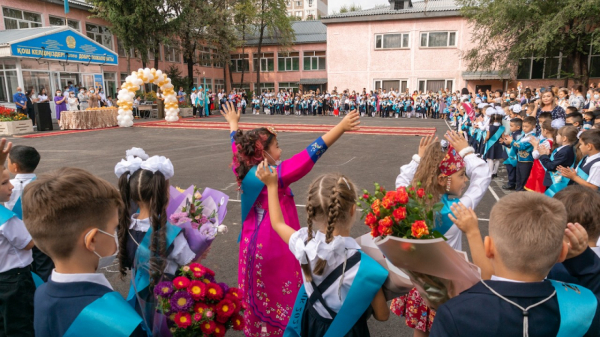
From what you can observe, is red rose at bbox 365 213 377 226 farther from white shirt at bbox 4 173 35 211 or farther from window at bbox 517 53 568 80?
window at bbox 517 53 568 80

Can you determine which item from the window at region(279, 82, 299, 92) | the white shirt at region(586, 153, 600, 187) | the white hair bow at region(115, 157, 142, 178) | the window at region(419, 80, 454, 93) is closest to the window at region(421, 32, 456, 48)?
the window at region(419, 80, 454, 93)

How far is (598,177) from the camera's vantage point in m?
4.48

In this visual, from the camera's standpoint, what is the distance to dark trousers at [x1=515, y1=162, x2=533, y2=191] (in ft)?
24.7

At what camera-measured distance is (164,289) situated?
6.00 feet

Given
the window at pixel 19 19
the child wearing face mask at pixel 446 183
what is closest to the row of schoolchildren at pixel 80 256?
the child wearing face mask at pixel 446 183

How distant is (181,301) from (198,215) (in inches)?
39.0

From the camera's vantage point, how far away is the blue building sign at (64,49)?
19812 mm

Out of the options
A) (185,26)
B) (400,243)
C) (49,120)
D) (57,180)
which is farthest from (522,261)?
(185,26)

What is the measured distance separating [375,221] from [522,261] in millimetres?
558

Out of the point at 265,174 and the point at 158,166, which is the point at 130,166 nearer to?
the point at 158,166

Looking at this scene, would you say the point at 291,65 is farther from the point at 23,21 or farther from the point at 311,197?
the point at 311,197

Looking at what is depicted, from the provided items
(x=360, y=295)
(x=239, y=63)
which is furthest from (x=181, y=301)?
(x=239, y=63)

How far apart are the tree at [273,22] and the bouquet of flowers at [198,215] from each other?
39.8 m

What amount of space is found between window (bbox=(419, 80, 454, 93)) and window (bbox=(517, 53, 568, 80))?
520 cm
